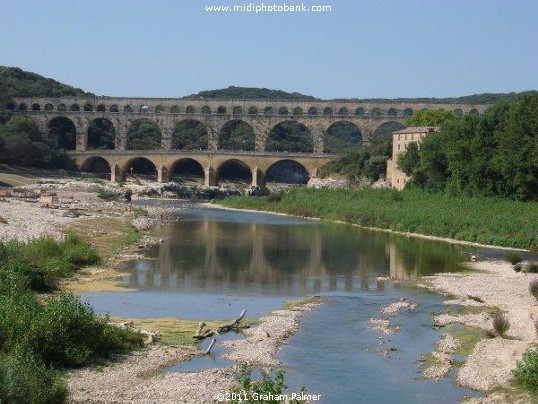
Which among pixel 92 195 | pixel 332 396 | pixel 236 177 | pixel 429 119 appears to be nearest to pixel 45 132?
pixel 236 177

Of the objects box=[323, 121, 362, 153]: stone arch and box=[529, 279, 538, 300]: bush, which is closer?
box=[529, 279, 538, 300]: bush

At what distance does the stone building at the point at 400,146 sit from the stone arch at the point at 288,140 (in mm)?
49328

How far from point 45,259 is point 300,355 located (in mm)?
14345

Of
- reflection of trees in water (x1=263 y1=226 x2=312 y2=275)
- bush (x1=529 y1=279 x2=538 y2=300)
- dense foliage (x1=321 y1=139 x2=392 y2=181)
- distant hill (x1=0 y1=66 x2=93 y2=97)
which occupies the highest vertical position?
distant hill (x1=0 y1=66 x2=93 y2=97)

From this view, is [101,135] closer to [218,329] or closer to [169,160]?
[169,160]

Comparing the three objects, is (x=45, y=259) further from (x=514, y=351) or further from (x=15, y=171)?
(x=15, y=171)

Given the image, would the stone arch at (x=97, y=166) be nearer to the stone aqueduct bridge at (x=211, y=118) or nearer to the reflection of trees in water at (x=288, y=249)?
the stone aqueduct bridge at (x=211, y=118)

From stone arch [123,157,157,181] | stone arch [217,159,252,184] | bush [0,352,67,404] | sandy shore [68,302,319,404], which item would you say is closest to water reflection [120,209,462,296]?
sandy shore [68,302,319,404]

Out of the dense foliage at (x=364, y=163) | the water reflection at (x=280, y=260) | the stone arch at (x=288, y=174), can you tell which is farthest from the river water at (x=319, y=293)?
the stone arch at (x=288, y=174)

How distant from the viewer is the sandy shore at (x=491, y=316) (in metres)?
18.7

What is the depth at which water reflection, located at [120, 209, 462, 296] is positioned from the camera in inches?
1270

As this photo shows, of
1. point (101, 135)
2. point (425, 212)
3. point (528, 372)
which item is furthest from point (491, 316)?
point (101, 135)

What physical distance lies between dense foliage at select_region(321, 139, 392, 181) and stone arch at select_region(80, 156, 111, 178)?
29.9m

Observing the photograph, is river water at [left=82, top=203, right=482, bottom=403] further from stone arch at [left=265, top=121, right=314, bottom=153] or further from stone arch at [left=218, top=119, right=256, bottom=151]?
stone arch at [left=218, top=119, right=256, bottom=151]
